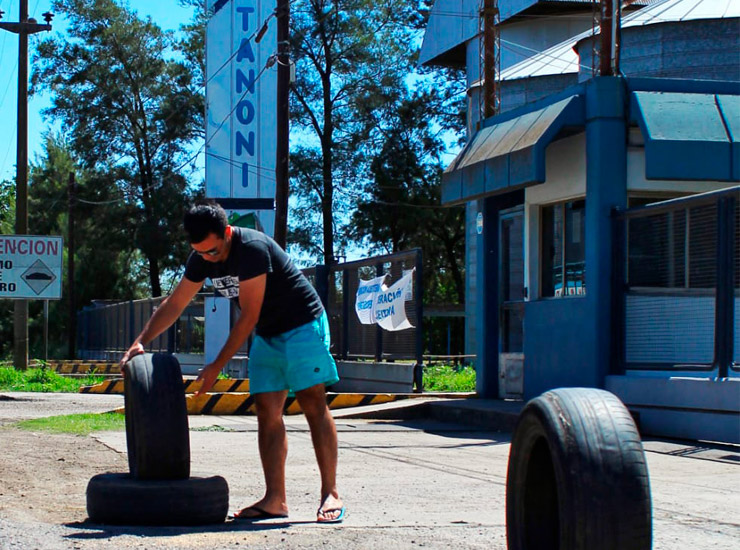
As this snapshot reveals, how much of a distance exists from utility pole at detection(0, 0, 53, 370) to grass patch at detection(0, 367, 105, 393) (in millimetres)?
972

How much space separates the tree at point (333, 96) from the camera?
47.7 m

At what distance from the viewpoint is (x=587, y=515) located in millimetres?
3838

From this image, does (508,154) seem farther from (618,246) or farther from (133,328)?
Result: (133,328)

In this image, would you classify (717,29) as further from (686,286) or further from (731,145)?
(686,286)

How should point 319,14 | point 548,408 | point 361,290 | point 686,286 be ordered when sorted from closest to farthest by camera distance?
point 548,408 < point 686,286 < point 361,290 < point 319,14

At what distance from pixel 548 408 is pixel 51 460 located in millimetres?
5387

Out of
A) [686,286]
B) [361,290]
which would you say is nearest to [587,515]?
[686,286]

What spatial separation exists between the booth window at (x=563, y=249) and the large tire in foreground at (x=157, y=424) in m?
7.35

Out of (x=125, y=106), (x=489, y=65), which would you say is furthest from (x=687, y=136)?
(x=125, y=106)

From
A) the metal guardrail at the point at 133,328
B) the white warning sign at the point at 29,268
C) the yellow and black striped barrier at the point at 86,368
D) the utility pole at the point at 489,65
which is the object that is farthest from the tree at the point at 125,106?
the utility pole at the point at 489,65

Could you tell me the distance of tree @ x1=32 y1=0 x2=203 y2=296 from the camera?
2083 inches

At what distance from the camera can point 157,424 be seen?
5.59 meters

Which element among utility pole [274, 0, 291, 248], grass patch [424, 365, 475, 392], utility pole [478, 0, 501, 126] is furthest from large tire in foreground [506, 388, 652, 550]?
utility pole [274, 0, 291, 248]

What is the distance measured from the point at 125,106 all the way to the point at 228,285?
49.6 metres
